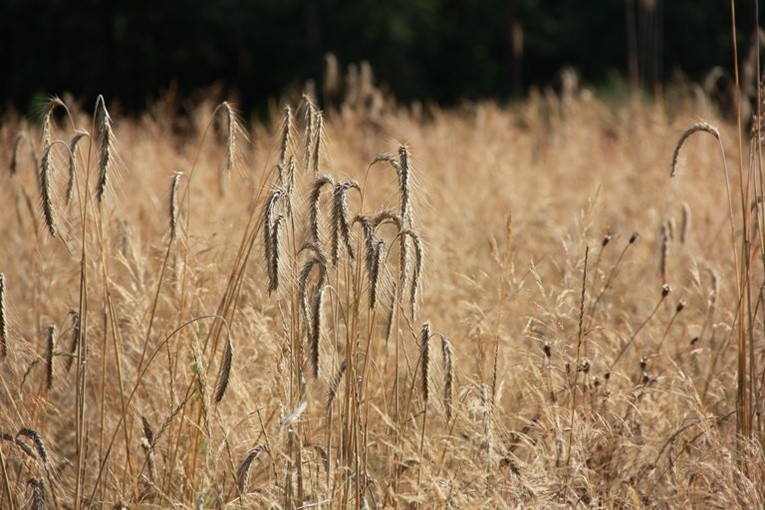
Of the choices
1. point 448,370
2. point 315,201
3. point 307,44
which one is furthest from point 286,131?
point 307,44

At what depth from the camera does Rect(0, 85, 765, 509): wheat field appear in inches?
82.3

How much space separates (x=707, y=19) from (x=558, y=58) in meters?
4.46

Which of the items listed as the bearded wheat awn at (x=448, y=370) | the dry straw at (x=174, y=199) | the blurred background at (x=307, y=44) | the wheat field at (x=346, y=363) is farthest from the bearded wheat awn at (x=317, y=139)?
the blurred background at (x=307, y=44)

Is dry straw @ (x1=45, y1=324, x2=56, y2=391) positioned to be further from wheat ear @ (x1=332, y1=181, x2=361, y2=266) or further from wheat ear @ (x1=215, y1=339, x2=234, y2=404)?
wheat ear @ (x1=332, y1=181, x2=361, y2=266)

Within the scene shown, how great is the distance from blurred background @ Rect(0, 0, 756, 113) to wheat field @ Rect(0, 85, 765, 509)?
18.6 metres

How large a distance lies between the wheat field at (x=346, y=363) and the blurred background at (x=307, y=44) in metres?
18.6

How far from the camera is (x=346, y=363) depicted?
224 centimetres

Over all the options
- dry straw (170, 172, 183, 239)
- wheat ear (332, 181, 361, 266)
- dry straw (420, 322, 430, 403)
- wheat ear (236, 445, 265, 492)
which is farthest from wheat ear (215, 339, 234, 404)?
→ dry straw (170, 172, 183, 239)

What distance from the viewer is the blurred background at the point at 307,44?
22.1 meters

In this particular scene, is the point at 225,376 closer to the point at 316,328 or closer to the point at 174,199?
the point at 316,328

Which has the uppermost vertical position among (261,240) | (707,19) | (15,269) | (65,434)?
(707,19)

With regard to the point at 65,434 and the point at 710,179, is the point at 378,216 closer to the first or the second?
the point at 65,434

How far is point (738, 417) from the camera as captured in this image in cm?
242

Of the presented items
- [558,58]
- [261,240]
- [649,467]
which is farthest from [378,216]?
[558,58]
